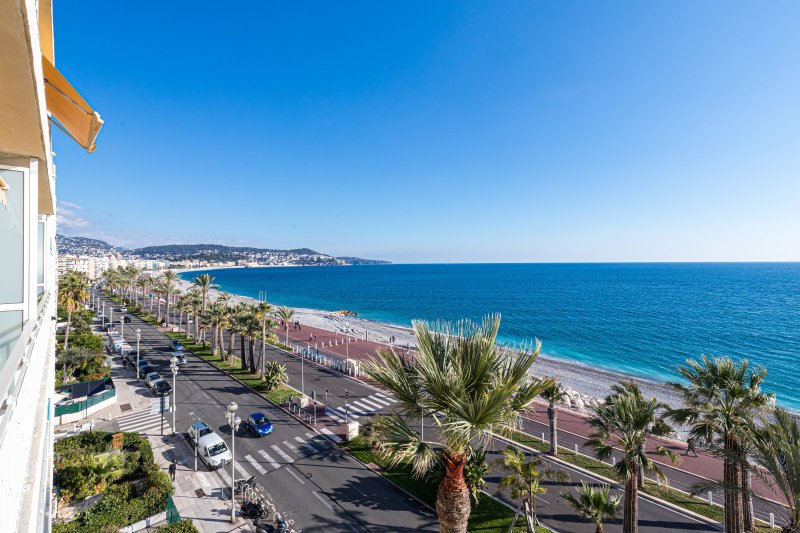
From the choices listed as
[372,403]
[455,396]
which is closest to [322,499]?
[372,403]

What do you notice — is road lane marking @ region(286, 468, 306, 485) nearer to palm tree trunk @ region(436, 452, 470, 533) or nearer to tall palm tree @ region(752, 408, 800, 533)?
palm tree trunk @ region(436, 452, 470, 533)

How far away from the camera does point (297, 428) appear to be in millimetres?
23719

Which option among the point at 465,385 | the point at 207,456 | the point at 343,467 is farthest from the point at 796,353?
the point at 207,456

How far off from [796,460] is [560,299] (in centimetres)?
10897

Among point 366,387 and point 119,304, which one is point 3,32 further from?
point 119,304

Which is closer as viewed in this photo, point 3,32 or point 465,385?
point 3,32

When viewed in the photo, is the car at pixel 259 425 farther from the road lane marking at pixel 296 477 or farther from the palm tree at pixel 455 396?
the palm tree at pixel 455 396

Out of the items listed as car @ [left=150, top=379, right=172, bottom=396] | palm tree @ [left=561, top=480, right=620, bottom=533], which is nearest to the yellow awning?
palm tree @ [left=561, top=480, right=620, bottom=533]

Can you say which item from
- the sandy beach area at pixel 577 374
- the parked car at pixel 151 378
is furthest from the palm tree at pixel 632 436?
the parked car at pixel 151 378

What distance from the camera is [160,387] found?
2784 centimetres

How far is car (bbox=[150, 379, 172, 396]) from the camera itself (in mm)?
28225

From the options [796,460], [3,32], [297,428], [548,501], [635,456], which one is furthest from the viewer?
[297,428]

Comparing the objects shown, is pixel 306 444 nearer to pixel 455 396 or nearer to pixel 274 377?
pixel 274 377

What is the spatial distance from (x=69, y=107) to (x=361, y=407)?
1053 inches
